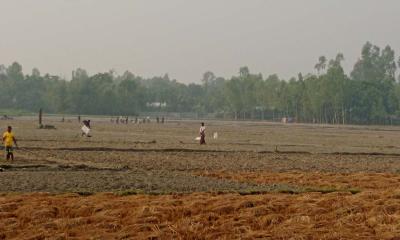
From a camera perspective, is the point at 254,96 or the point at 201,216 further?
the point at 254,96

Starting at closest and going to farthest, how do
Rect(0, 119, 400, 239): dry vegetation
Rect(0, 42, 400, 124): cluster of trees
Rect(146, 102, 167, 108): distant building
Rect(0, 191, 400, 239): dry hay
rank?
Rect(0, 191, 400, 239): dry hay
Rect(0, 119, 400, 239): dry vegetation
Rect(0, 42, 400, 124): cluster of trees
Rect(146, 102, 167, 108): distant building

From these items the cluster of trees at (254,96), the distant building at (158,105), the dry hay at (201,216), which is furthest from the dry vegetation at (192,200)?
the distant building at (158,105)

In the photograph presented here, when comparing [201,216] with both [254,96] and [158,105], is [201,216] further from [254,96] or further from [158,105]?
[158,105]

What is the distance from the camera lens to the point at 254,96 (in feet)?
508

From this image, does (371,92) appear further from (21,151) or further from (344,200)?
(344,200)

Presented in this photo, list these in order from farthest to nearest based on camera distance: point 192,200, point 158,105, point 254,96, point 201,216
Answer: point 158,105, point 254,96, point 192,200, point 201,216

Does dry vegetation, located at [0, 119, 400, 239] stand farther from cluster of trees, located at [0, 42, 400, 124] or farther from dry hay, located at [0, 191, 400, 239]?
cluster of trees, located at [0, 42, 400, 124]

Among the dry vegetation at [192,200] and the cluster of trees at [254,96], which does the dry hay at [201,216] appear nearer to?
the dry vegetation at [192,200]

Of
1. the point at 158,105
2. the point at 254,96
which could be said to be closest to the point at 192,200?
the point at 254,96

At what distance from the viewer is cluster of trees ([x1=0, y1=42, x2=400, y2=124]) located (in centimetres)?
12631

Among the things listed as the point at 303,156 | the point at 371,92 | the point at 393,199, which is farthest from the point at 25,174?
the point at 371,92

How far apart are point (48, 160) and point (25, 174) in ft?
18.4

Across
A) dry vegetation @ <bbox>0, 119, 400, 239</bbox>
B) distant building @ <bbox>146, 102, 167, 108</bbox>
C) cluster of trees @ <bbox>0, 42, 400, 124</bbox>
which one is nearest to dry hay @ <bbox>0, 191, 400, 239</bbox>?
dry vegetation @ <bbox>0, 119, 400, 239</bbox>

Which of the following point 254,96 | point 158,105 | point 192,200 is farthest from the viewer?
point 158,105
